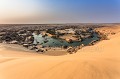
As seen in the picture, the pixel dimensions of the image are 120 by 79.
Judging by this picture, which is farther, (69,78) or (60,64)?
(60,64)

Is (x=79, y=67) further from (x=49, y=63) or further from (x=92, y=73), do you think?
(x=49, y=63)

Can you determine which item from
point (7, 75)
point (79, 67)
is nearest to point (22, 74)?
point (7, 75)

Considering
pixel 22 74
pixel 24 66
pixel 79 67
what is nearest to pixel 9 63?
pixel 24 66

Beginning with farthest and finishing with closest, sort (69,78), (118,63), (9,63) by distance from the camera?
(118,63) < (9,63) < (69,78)

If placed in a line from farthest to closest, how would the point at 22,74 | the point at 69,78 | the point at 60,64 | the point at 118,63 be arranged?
the point at 118,63 → the point at 60,64 → the point at 22,74 → the point at 69,78

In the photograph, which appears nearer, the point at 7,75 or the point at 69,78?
the point at 69,78

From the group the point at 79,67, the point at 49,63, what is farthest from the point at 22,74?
the point at 79,67

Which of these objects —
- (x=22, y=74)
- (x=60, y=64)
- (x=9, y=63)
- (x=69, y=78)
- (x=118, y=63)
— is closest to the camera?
(x=69, y=78)

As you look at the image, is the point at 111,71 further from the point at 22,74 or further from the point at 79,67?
the point at 22,74
